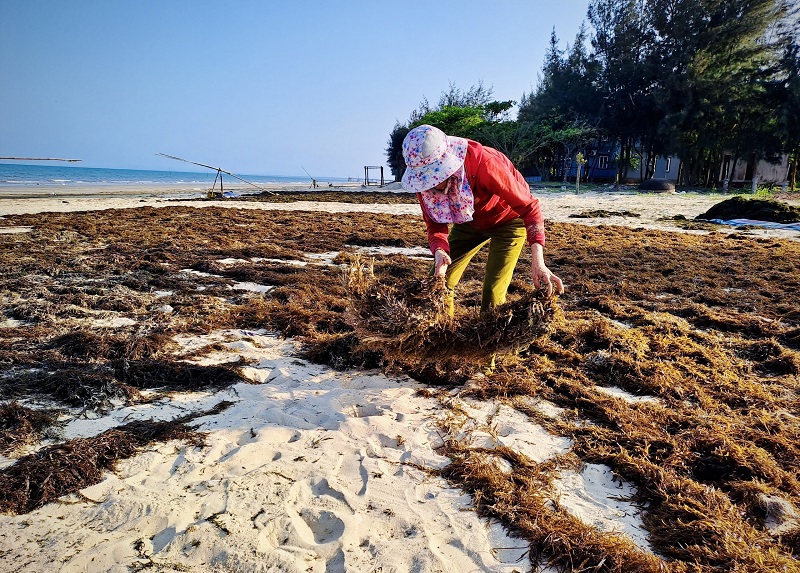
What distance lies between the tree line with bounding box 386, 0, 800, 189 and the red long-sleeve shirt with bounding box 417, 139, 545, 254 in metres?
30.7

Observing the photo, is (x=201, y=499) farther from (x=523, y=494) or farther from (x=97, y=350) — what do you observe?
(x=97, y=350)

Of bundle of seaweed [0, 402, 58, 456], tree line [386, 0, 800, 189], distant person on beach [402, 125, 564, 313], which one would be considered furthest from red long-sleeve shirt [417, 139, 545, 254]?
tree line [386, 0, 800, 189]

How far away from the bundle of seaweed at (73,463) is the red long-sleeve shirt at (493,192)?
2056mm

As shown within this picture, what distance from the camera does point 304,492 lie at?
222 cm

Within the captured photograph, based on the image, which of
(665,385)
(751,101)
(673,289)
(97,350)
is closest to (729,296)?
(673,289)

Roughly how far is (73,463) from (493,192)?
110 inches

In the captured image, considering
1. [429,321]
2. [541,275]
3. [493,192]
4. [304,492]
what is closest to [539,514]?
[304,492]

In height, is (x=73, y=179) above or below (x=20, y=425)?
above

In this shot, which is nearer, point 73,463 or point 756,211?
point 73,463

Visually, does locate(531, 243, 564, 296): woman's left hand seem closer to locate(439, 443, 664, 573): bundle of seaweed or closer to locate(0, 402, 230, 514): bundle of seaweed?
locate(439, 443, 664, 573): bundle of seaweed

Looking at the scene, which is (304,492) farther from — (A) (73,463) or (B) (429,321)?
(B) (429,321)

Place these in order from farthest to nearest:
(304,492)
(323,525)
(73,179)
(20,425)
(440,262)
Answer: (73,179) → (440,262) → (20,425) → (304,492) → (323,525)

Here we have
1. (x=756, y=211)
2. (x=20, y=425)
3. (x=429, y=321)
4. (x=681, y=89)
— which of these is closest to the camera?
(x=20, y=425)

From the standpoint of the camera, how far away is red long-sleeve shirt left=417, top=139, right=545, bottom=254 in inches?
118
